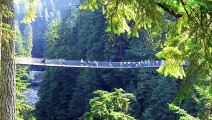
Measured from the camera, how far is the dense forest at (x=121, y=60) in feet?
5.81

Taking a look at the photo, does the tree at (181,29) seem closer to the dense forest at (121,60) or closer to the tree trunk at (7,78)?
the dense forest at (121,60)

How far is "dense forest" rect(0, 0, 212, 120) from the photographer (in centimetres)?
177

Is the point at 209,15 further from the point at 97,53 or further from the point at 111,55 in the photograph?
the point at 97,53

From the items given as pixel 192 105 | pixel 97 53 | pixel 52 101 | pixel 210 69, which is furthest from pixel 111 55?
pixel 210 69

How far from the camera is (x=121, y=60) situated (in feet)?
76.2

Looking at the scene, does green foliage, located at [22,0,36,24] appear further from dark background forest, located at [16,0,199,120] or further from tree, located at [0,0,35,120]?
dark background forest, located at [16,0,199,120]

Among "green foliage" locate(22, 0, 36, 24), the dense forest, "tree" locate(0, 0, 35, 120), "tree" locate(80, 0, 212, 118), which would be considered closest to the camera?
"tree" locate(80, 0, 212, 118)

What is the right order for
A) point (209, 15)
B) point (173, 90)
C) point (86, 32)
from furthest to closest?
point (86, 32)
point (173, 90)
point (209, 15)

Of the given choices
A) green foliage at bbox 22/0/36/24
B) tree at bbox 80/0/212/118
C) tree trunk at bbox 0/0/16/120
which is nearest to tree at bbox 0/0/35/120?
tree trunk at bbox 0/0/16/120

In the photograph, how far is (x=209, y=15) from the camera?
154 centimetres

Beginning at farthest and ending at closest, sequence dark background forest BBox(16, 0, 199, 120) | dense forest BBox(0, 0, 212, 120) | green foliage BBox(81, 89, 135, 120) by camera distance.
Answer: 1. dark background forest BBox(16, 0, 199, 120)
2. green foliage BBox(81, 89, 135, 120)
3. dense forest BBox(0, 0, 212, 120)

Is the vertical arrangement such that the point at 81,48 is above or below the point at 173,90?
above

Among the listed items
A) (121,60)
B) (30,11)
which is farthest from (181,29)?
(121,60)

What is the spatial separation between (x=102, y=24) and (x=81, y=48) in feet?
10.8
